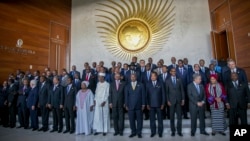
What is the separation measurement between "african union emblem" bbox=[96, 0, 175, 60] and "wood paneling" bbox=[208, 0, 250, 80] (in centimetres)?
187

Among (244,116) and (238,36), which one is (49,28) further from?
(244,116)

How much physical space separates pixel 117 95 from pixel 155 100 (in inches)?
35.2

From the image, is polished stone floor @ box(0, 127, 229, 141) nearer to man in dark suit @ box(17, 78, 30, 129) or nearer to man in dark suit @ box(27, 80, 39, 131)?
man in dark suit @ box(27, 80, 39, 131)

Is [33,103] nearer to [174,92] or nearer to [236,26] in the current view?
[174,92]

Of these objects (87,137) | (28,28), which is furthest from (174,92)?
(28,28)

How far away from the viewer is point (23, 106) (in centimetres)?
584

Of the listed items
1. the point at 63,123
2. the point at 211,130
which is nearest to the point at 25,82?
the point at 63,123

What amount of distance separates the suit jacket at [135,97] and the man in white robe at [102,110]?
A: 0.63 m

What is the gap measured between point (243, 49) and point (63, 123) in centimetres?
598

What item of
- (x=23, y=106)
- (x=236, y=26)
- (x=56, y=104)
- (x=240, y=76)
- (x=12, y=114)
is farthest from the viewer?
(x=236, y=26)

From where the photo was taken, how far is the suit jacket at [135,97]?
4527 mm

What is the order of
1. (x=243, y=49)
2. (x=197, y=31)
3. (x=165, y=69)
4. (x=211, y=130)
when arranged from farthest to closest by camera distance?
(x=197, y=31)
(x=243, y=49)
(x=165, y=69)
(x=211, y=130)

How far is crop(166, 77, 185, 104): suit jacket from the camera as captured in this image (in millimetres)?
4422

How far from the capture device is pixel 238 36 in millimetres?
6680
